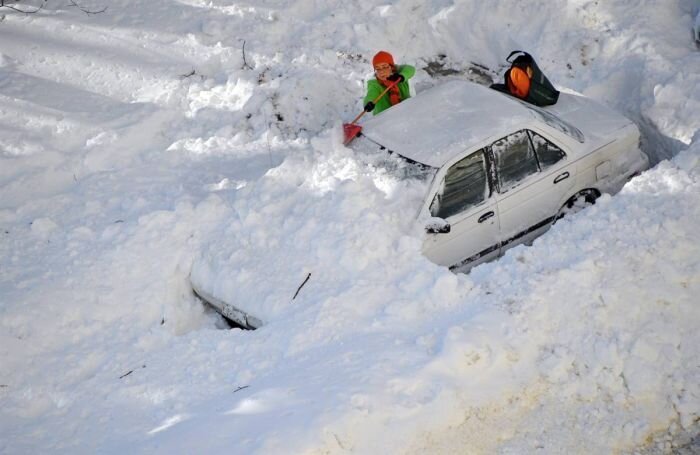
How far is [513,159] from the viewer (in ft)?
22.8

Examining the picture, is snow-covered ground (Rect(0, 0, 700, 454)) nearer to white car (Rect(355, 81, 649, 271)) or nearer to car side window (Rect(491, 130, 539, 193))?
white car (Rect(355, 81, 649, 271))

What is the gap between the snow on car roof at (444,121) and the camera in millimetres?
6922

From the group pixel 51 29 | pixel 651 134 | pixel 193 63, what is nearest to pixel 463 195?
pixel 651 134

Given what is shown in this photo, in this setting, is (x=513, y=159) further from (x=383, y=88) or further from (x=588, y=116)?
(x=383, y=88)

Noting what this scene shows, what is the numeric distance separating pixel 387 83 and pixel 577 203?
2.52m

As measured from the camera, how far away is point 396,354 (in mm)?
5680

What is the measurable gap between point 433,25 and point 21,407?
722 cm

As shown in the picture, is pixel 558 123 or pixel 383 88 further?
pixel 383 88

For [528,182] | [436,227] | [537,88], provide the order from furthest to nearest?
[537,88] → [528,182] → [436,227]

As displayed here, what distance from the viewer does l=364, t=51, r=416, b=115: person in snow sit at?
8188mm

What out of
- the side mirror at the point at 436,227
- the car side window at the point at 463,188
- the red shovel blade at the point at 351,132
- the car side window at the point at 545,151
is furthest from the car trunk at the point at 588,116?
the red shovel blade at the point at 351,132

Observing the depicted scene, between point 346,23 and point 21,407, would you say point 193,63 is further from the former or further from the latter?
point 21,407

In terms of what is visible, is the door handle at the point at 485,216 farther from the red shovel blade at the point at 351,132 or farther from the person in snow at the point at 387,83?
the person in snow at the point at 387,83

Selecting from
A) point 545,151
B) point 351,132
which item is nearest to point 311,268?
point 351,132
